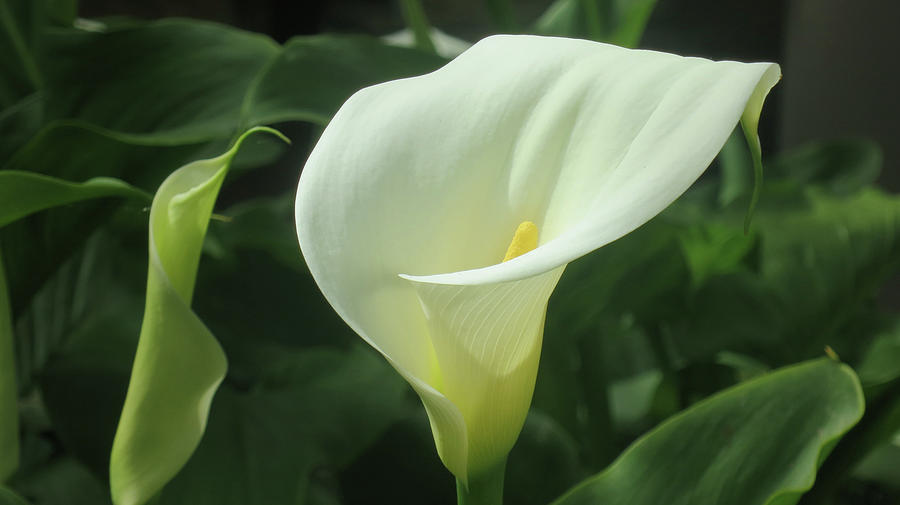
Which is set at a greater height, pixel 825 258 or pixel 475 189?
pixel 475 189

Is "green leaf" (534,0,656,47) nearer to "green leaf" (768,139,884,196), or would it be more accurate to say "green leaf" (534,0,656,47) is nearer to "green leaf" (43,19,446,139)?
"green leaf" (43,19,446,139)

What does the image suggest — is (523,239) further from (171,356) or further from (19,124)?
(19,124)

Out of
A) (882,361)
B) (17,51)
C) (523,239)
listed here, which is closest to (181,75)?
(17,51)

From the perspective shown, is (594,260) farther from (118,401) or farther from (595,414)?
(118,401)

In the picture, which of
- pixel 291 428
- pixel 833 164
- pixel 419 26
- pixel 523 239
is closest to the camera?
pixel 523 239

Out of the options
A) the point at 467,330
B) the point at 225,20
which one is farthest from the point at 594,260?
the point at 225,20
